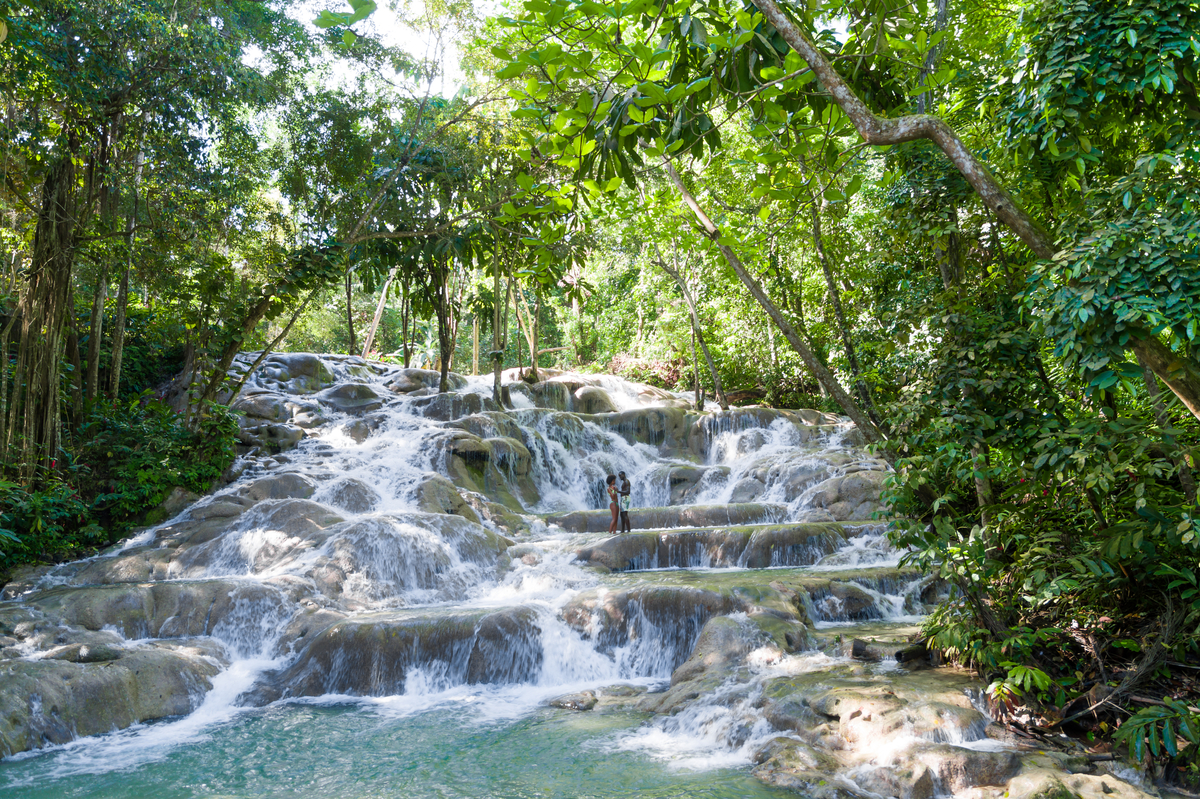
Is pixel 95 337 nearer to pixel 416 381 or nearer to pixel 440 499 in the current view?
pixel 440 499

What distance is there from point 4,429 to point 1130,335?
39.9 feet

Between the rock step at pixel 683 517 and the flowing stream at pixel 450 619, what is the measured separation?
0.05m

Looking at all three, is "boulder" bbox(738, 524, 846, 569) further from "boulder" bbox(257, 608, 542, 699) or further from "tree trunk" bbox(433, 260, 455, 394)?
"tree trunk" bbox(433, 260, 455, 394)

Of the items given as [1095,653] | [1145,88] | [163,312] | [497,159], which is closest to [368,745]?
[1095,653]

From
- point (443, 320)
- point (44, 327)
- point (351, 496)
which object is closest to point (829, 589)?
point (351, 496)

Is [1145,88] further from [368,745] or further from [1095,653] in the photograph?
[368,745]

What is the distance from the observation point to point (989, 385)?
15.5 ft

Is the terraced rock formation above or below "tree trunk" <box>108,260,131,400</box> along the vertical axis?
below

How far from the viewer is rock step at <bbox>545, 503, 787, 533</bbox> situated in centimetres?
1214

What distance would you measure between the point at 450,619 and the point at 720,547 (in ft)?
14.9

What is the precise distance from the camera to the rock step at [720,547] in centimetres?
1020

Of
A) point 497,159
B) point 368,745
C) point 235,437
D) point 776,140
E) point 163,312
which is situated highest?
point 497,159

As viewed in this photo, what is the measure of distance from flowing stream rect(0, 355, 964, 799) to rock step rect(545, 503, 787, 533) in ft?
0.16

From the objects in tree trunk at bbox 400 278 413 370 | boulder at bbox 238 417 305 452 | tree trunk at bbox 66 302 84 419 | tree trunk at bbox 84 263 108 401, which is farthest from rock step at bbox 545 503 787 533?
tree trunk at bbox 84 263 108 401
